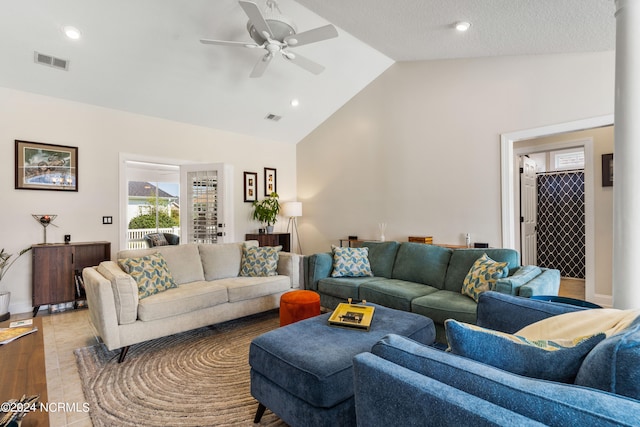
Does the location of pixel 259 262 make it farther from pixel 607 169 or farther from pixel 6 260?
pixel 607 169

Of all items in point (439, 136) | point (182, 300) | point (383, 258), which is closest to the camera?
point (182, 300)

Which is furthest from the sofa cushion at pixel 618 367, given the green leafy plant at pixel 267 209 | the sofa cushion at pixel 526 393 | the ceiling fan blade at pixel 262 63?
the green leafy plant at pixel 267 209

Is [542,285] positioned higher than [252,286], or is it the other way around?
[542,285]

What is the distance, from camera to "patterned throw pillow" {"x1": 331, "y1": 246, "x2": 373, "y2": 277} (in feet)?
12.4

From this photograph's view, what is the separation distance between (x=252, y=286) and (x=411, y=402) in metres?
2.79

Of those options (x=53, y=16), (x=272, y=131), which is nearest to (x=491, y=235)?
(x=272, y=131)

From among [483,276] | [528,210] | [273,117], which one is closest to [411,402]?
[483,276]

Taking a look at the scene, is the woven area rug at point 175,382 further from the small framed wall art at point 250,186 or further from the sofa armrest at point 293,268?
the small framed wall art at point 250,186

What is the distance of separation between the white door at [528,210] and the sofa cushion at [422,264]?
237 centimetres

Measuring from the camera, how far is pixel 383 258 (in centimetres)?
391

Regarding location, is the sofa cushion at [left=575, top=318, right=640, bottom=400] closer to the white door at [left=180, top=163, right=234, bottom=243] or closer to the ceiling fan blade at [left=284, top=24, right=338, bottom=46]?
the ceiling fan blade at [left=284, top=24, right=338, bottom=46]

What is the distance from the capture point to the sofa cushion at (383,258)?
151 inches

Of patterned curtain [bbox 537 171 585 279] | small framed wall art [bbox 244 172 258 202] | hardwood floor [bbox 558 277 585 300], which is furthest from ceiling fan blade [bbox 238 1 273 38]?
patterned curtain [bbox 537 171 585 279]

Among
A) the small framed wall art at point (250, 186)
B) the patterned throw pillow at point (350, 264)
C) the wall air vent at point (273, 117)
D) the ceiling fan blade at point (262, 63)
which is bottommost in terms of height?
the patterned throw pillow at point (350, 264)
